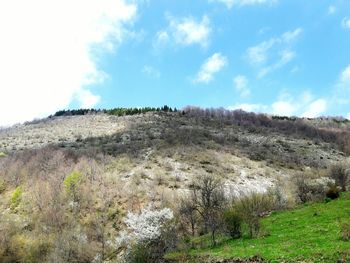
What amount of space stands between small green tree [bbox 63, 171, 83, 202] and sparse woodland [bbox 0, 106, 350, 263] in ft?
0.49

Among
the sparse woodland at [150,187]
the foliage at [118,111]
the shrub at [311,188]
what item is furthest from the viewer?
the foliage at [118,111]

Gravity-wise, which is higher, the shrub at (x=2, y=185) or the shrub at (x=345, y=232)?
the shrub at (x=2, y=185)

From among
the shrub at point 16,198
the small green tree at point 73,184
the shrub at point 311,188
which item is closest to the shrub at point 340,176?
the shrub at point 311,188

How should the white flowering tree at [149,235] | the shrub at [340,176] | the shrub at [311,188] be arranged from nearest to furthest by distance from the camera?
the white flowering tree at [149,235] → the shrub at [311,188] → the shrub at [340,176]

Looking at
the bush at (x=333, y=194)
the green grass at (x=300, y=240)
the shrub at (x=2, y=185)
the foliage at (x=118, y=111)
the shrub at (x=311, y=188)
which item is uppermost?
the foliage at (x=118, y=111)

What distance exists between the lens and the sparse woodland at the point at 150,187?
1378 inches

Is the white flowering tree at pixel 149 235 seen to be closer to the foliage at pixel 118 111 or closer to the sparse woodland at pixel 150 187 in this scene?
the sparse woodland at pixel 150 187

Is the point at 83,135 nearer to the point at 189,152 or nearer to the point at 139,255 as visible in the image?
the point at 189,152

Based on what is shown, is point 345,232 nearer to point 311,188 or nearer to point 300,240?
point 300,240

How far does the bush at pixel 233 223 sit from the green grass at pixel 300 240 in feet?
4.29

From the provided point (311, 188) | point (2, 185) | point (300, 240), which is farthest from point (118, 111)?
point (300, 240)

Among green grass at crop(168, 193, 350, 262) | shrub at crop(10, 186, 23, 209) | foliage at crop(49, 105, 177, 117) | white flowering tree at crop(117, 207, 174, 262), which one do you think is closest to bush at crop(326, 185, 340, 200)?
green grass at crop(168, 193, 350, 262)

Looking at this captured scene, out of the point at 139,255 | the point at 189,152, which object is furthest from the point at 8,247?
the point at 189,152

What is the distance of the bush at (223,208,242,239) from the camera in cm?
3207
